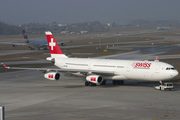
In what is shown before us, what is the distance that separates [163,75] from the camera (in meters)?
40.8

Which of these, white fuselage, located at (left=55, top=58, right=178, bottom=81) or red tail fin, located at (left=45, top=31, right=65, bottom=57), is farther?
red tail fin, located at (left=45, top=31, right=65, bottom=57)

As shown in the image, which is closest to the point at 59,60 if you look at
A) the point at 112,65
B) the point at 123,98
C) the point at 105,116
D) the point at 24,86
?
the point at 24,86

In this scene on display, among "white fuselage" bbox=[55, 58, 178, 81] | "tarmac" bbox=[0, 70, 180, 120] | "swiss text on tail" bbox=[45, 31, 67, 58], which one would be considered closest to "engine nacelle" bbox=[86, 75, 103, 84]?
"tarmac" bbox=[0, 70, 180, 120]

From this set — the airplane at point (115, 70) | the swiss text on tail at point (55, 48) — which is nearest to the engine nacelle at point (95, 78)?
the airplane at point (115, 70)

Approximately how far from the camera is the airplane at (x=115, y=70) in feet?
135

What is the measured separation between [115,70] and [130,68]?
111 inches

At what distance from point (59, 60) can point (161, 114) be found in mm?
28241

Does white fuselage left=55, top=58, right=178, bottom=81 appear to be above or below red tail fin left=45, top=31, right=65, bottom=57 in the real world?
below

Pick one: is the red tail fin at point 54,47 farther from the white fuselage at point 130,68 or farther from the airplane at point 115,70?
the white fuselage at point 130,68

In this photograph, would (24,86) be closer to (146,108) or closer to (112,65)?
(112,65)

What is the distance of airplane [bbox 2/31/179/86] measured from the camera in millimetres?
41206

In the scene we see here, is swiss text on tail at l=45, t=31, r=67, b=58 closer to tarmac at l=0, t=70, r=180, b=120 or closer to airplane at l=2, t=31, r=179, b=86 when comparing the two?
airplane at l=2, t=31, r=179, b=86

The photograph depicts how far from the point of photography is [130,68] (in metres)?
43.4

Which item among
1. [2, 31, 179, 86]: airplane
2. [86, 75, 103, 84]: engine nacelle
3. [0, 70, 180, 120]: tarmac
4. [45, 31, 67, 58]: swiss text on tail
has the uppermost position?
[45, 31, 67, 58]: swiss text on tail
